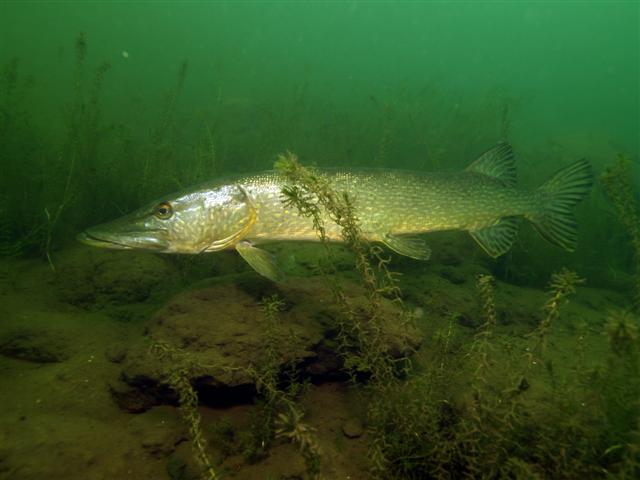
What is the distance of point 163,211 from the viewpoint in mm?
3219

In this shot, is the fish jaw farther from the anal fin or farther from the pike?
the anal fin

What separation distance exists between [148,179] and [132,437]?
3.81 metres

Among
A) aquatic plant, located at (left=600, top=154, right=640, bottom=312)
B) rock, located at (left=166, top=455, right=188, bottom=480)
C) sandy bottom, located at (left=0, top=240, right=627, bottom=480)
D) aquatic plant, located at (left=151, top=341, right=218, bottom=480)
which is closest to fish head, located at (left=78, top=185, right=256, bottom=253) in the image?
sandy bottom, located at (left=0, top=240, right=627, bottom=480)

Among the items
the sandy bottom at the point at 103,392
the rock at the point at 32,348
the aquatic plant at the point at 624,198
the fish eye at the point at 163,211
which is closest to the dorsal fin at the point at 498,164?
the aquatic plant at the point at 624,198

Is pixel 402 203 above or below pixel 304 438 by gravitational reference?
above

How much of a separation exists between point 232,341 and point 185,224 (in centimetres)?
118

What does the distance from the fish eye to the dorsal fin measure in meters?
3.38

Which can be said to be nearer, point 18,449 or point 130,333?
point 18,449

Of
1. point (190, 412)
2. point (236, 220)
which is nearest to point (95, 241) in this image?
point (236, 220)

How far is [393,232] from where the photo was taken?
12.3ft

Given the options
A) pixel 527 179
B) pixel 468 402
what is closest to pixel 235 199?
pixel 468 402

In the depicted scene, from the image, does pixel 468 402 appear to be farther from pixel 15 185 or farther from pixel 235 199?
pixel 15 185

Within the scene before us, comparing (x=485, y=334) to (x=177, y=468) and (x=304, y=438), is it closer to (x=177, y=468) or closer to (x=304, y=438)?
(x=304, y=438)

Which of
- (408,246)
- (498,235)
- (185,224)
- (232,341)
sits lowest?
(232,341)
